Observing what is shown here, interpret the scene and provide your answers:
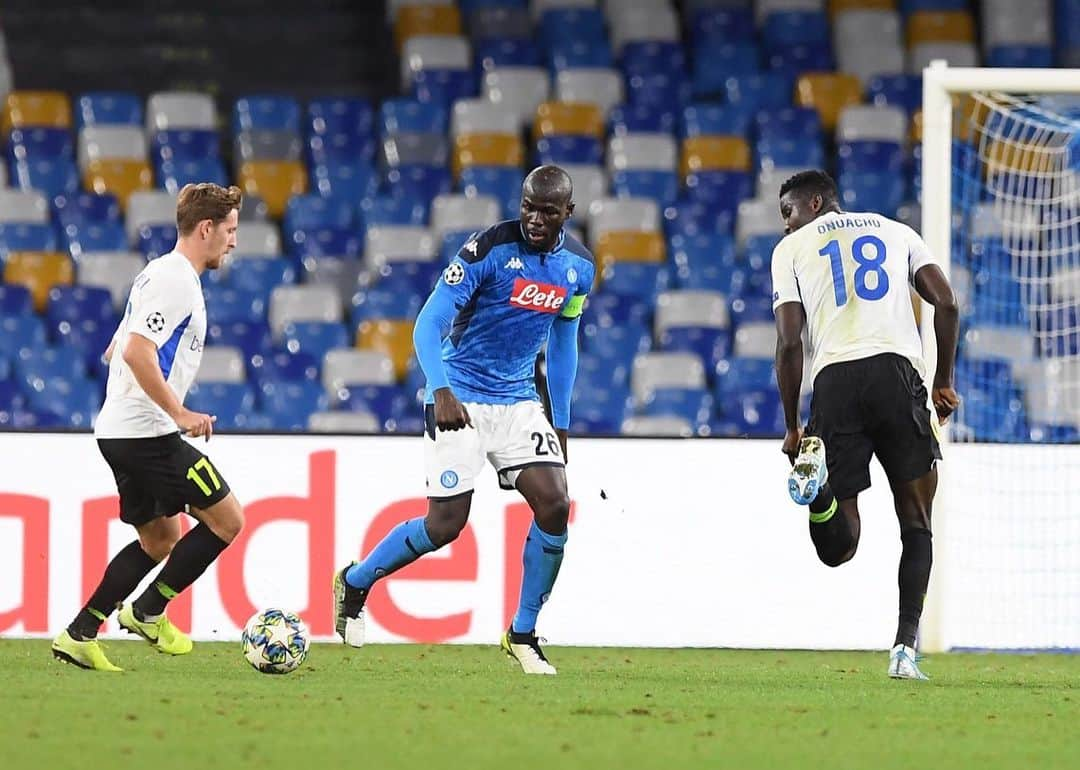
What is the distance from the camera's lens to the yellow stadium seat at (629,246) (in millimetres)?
14578

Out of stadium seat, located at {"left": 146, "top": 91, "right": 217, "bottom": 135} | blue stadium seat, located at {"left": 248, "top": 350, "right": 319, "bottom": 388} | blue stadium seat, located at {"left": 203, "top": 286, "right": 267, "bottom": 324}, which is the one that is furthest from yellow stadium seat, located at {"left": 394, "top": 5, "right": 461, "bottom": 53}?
blue stadium seat, located at {"left": 248, "top": 350, "right": 319, "bottom": 388}

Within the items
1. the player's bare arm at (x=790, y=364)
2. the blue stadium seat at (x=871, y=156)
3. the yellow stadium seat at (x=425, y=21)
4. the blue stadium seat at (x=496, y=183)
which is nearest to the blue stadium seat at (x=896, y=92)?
the blue stadium seat at (x=871, y=156)

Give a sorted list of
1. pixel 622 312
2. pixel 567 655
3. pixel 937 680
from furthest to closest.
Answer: pixel 622 312, pixel 567 655, pixel 937 680

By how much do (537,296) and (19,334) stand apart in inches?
278

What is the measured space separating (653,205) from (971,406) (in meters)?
3.74

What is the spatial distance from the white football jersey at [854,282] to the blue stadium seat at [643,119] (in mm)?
8176

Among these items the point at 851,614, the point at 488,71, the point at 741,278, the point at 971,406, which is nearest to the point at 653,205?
the point at 741,278

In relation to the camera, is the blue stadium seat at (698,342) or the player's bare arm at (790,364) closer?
the player's bare arm at (790,364)

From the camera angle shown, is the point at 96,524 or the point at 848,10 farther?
the point at 848,10

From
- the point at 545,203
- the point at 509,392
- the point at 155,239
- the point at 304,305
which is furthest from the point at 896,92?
the point at 545,203

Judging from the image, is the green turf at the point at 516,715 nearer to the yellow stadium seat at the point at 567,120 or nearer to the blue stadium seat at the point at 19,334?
the blue stadium seat at the point at 19,334

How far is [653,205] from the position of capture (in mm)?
14727

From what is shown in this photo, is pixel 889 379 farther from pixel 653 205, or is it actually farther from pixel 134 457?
pixel 653 205

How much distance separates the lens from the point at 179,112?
15258 millimetres
